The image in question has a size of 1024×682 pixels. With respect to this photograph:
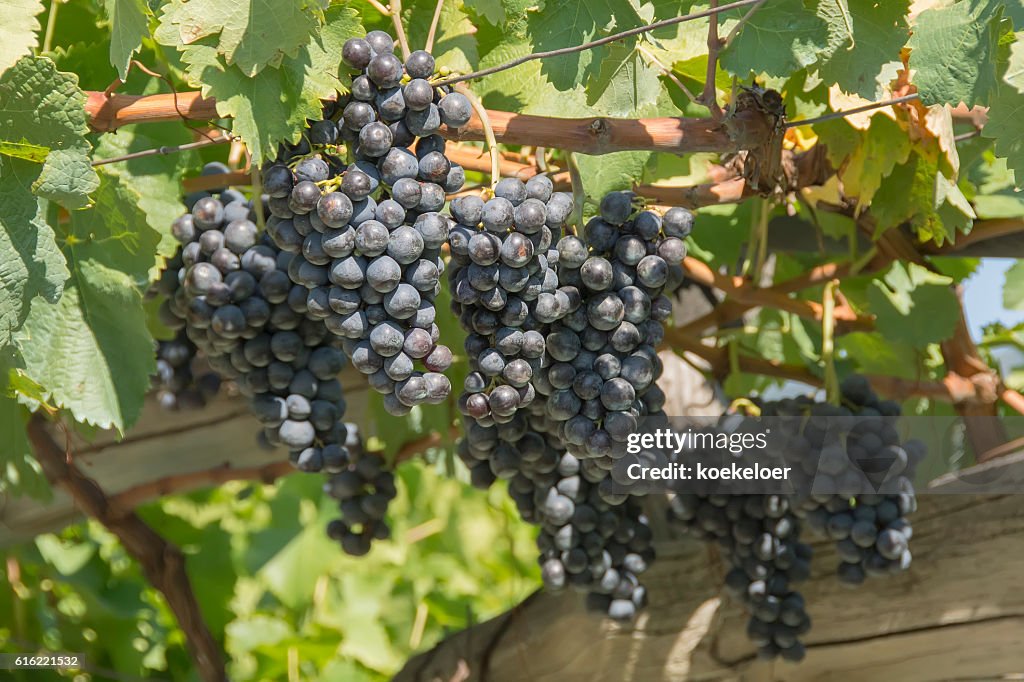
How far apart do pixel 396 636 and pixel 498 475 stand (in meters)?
1.79

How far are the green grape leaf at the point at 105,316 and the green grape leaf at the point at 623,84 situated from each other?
1.93 feet

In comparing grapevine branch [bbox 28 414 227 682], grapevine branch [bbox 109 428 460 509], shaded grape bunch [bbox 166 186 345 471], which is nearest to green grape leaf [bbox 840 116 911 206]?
shaded grape bunch [bbox 166 186 345 471]

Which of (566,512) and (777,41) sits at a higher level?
(777,41)

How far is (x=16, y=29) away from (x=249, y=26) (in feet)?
0.78

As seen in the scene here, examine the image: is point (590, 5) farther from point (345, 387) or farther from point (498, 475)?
point (345, 387)

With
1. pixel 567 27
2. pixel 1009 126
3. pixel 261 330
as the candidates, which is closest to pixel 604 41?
pixel 567 27

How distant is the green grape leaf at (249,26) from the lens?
1.06m

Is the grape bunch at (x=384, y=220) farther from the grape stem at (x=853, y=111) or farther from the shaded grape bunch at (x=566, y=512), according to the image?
the grape stem at (x=853, y=111)

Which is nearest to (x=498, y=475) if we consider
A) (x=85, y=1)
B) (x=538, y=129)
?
(x=538, y=129)

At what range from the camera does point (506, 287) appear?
1.06 m

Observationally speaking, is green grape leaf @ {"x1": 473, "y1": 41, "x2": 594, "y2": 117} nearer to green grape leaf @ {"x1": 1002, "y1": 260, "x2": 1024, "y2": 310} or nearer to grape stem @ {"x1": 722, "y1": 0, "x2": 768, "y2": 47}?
grape stem @ {"x1": 722, "y1": 0, "x2": 768, "y2": 47}

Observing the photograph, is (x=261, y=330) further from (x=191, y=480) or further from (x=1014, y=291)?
(x=1014, y=291)

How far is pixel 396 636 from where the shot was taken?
301cm

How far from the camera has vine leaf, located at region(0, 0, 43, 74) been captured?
1.06 m
